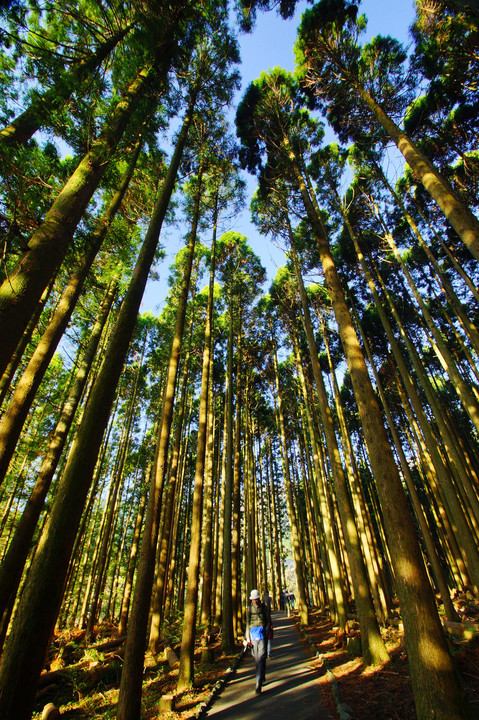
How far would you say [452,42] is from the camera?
751cm

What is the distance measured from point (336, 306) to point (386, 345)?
1000cm

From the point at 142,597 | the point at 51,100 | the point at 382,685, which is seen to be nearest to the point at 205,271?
the point at 51,100

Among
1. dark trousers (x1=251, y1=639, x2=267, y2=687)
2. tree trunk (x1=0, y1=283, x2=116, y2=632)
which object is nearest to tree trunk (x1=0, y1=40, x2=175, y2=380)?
tree trunk (x1=0, y1=283, x2=116, y2=632)

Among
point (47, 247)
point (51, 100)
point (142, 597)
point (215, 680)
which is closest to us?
point (47, 247)

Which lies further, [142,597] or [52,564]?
[142,597]

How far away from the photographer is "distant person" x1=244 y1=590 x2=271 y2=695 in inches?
183

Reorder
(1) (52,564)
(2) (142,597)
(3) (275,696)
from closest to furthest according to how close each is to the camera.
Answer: (1) (52,564)
(2) (142,597)
(3) (275,696)

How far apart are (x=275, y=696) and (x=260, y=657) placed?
46cm

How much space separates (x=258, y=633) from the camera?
491cm

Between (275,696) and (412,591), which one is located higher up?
(412,591)

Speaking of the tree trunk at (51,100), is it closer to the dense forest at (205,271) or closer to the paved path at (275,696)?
the dense forest at (205,271)

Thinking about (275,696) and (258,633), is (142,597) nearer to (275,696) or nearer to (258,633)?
(258,633)

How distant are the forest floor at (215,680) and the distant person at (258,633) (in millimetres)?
822

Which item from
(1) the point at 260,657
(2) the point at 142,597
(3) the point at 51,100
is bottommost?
(1) the point at 260,657
